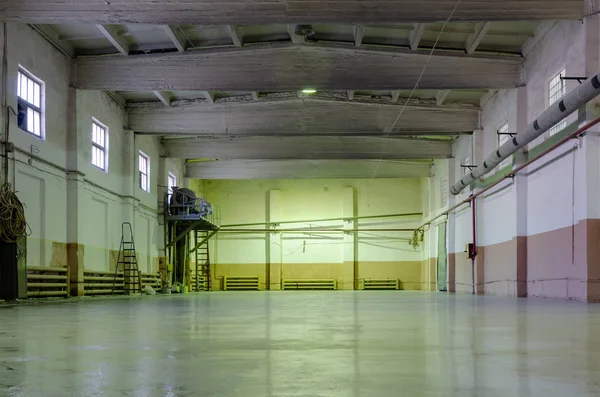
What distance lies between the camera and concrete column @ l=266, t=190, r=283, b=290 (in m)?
32.5

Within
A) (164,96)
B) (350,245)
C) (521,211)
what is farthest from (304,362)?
(350,245)

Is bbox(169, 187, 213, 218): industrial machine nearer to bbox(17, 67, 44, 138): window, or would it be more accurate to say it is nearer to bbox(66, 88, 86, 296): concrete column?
bbox(66, 88, 86, 296): concrete column

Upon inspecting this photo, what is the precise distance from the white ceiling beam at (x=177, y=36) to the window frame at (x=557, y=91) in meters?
8.17

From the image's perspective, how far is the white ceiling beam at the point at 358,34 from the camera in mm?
14367

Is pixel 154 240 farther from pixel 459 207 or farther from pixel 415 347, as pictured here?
pixel 415 347

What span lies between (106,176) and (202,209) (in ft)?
21.8

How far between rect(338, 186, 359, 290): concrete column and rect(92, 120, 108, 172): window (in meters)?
16.0

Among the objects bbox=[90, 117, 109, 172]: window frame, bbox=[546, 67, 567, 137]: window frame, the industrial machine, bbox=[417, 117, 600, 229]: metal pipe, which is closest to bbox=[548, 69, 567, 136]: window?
bbox=[546, 67, 567, 137]: window frame

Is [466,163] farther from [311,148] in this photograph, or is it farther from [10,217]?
[10,217]

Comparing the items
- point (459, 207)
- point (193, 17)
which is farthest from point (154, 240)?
point (193, 17)

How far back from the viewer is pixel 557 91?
46.3 feet

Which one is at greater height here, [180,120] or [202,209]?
[180,120]

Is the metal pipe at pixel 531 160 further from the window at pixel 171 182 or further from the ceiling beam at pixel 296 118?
the window at pixel 171 182

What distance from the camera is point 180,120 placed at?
20.5m
